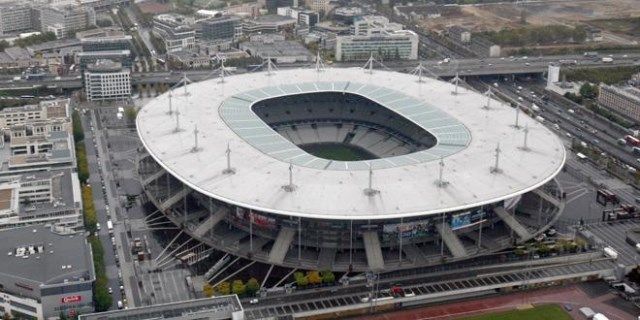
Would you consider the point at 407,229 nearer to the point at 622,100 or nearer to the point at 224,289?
the point at 224,289

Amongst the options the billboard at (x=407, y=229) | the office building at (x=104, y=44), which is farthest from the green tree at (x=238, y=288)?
the office building at (x=104, y=44)

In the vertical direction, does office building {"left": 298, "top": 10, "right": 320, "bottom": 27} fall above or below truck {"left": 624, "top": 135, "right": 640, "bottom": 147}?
above

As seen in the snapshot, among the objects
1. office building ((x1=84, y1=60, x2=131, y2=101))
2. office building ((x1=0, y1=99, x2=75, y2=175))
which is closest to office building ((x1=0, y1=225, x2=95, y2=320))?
office building ((x1=0, y1=99, x2=75, y2=175))

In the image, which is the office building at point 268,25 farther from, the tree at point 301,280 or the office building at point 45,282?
the tree at point 301,280

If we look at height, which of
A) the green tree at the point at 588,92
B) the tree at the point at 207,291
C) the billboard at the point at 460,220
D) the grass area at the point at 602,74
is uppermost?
the grass area at the point at 602,74

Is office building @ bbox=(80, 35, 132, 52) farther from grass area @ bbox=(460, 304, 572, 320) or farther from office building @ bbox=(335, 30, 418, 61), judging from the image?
grass area @ bbox=(460, 304, 572, 320)

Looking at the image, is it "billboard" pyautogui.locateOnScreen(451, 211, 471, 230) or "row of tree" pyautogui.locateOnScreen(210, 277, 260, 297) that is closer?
"row of tree" pyautogui.locateOnScreen(210, 277, 260, 297)
